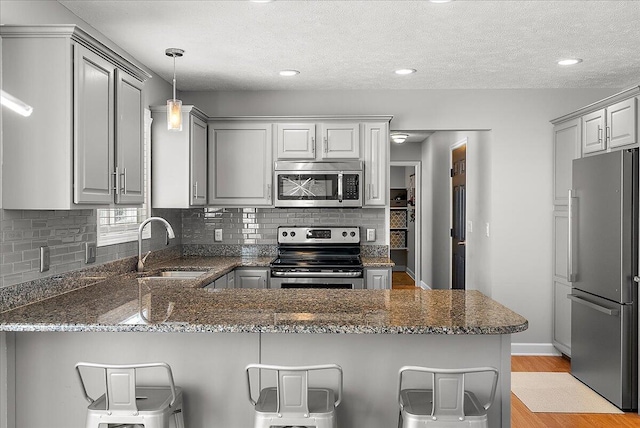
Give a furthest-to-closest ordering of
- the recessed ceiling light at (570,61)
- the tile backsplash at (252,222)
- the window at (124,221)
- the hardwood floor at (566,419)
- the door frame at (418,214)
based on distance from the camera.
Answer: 1. the door frame at (418,214)
2. the tile backsplash at (252,222)
3. the recessed ceiling light at (570,61)
4. the window at (124,221)
5. the hardwood floor at (566,419)

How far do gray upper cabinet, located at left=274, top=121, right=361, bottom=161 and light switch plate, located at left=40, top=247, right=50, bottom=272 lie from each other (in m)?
2.44

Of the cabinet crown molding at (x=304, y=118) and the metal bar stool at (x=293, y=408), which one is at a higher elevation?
the cabinet crown molding at (x=304, y=118)

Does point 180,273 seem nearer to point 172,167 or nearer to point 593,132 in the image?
point 172,167

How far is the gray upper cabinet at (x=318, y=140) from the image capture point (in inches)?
193

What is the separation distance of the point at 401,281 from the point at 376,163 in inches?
187

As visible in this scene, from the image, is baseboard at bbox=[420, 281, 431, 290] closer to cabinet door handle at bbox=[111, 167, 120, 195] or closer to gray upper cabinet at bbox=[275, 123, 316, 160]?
gray upper cabinet at bbox=[275, 123, 316, 160]

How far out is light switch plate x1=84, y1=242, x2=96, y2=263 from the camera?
3.32m

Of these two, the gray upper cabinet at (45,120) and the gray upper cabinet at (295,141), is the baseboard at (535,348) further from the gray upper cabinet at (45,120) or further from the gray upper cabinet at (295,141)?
the gray upper cabinet at (45,120)

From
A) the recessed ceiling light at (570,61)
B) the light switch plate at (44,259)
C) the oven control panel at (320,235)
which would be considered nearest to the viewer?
the light switch plate at (44,259)

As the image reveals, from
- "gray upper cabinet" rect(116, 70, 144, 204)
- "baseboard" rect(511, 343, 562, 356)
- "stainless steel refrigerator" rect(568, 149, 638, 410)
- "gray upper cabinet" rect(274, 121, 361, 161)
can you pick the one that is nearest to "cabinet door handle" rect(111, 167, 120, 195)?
"gray upper cabinet" rect(116, 70, 144, 204)

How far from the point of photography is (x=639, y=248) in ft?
11.8

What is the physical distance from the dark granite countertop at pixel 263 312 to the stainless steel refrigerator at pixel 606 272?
4.37 feet

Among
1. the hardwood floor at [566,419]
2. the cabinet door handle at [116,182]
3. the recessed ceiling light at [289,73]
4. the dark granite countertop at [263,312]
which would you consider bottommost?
the hardwood floor at [566,419]

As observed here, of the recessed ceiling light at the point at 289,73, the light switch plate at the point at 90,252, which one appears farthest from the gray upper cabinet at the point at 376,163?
the light switch plate at the point at 90,252
